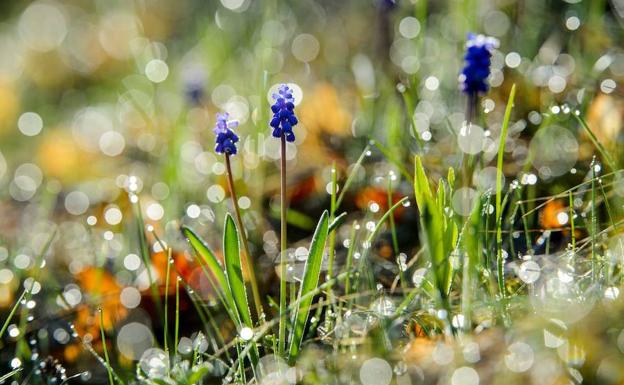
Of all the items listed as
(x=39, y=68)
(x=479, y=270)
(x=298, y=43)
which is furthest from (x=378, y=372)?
(x=39, y=68)

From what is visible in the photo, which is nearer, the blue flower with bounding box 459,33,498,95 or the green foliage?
the green foliage

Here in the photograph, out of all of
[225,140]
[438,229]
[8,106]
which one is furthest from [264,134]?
[8,106]

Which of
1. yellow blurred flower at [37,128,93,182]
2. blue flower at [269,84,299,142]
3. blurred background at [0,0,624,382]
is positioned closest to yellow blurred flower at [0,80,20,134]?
blurred background at [0,0,624,382]

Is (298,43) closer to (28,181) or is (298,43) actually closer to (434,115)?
(28,181)

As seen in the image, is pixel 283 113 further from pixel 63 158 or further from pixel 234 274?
pixel 63 158

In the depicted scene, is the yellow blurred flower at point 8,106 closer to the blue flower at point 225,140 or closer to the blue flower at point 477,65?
the blue flower at point 225,140

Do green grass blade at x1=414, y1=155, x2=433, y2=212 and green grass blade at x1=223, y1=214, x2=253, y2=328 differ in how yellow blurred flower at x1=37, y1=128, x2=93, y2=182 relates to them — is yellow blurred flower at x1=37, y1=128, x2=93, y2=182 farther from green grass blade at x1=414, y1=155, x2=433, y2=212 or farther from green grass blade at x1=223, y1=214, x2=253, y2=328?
green grass blade at x1=414, y1=155, x2=433, y2=212
